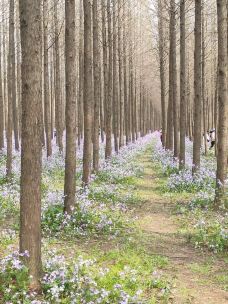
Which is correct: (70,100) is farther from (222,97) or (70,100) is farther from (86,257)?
(222,97)

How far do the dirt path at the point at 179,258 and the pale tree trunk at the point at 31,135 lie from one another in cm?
227

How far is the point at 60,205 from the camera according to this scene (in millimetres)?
10883

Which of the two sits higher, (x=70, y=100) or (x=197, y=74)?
(x=197, y=74)

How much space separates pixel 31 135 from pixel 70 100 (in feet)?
14.9

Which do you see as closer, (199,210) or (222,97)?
(222,97)

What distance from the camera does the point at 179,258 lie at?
8453 mm

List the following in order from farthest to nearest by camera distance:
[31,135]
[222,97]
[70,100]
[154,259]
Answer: [222,97] < [70,100] < [154,259] < [31,135]

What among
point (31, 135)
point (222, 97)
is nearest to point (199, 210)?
point (222, 97)

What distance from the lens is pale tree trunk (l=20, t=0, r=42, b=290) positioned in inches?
219

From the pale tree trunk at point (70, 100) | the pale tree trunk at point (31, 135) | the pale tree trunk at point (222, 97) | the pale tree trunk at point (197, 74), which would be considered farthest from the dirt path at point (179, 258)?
the pale tree trunk at point (197, 74)

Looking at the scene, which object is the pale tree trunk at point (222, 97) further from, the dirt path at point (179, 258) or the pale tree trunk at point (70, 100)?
the pale tree trunk at point (70, 100)

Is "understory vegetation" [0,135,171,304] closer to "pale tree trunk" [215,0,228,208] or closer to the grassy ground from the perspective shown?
the grassy ground

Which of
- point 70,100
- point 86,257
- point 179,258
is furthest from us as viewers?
point 70,100

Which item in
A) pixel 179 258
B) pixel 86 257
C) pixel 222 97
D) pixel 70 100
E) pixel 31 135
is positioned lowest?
pixel 179 258
